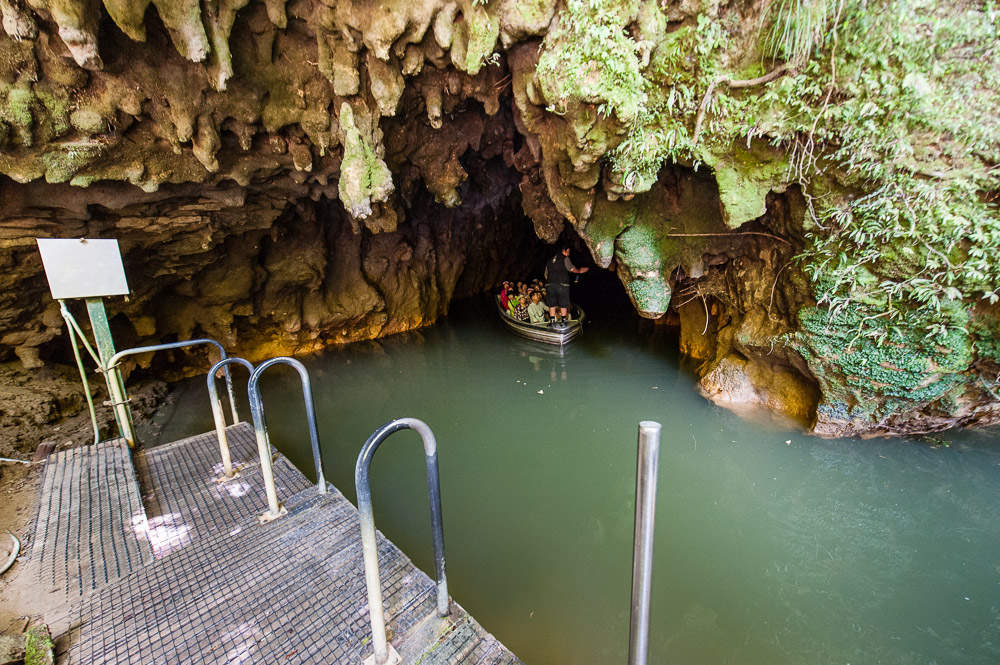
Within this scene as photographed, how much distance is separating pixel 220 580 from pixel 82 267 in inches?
114

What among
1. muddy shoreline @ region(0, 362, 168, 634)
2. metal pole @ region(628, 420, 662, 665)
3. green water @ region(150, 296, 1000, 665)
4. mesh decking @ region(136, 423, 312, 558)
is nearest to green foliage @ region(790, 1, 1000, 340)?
green water @ region(150, 296, 1000, 665)

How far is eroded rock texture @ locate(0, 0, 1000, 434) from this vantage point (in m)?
3.63

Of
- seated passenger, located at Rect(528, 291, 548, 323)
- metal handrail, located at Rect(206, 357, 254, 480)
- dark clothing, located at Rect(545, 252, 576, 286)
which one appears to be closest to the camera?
metal handrail, located at Rect(206, 357, 254, 480)

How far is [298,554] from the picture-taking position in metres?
2.63

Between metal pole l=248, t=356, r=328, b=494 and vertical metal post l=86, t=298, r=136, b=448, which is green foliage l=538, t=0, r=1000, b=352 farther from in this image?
vertical metal post l=86, t=298, r=136, b=448

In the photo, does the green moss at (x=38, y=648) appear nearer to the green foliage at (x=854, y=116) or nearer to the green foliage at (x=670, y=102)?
the green foliage at (x=854, y=116)

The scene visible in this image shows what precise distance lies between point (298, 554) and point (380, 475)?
77.5 inches

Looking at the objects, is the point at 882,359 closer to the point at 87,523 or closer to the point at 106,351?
the point at 87,523

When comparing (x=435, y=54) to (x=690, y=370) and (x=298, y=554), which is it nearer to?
(x=298, y=554)

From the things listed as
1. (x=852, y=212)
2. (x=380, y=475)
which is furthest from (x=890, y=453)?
(x=380, y=475)

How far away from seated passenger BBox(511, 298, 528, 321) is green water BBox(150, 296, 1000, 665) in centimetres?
398

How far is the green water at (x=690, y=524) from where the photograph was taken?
281cm

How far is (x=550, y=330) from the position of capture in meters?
9.34

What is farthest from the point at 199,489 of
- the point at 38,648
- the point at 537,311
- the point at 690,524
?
the point at 537,311
